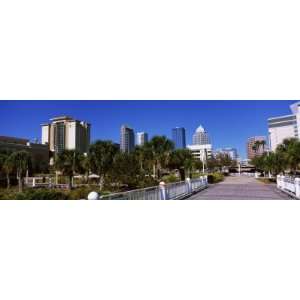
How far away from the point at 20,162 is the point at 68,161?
271 centimetres

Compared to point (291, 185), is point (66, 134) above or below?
above

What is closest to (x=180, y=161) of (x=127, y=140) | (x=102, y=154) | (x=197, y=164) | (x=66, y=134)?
(x=127, y=140)

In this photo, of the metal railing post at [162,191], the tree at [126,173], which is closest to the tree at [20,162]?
the tree at [126,173]

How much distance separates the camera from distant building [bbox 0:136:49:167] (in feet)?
35.6

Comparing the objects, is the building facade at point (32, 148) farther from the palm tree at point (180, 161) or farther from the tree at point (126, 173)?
the palm tree at point (180, 161)

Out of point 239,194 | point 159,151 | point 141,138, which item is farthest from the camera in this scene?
point 141,138

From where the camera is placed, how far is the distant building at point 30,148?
10.8m

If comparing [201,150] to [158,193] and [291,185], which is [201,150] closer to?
[291,185]

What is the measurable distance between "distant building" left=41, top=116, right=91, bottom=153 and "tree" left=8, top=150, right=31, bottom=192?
1.20 metres

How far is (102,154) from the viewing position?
12328 mm

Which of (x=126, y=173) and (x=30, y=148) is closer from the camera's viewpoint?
(x=126, y=173)

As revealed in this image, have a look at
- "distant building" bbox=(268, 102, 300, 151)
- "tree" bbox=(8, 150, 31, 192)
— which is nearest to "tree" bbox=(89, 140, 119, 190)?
"tree" bbox=(8, 150, 31, 192)
